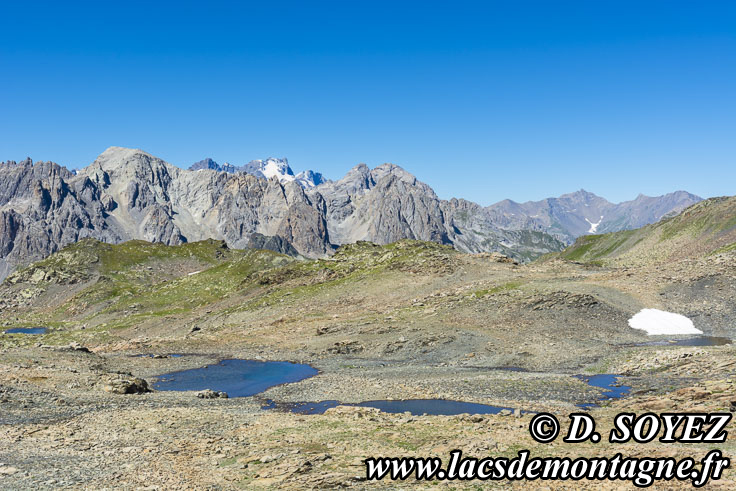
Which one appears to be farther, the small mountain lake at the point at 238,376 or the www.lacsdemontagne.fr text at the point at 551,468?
the small mountain lake at the point at 238,376

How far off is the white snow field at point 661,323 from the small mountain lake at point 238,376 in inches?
2073

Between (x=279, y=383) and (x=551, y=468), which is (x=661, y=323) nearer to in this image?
(x=279, y=383)

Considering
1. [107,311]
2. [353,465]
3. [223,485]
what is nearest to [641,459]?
[353,465]

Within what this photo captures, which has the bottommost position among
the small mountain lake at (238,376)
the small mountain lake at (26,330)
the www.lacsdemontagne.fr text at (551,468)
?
the small mountain lake at (26,330)

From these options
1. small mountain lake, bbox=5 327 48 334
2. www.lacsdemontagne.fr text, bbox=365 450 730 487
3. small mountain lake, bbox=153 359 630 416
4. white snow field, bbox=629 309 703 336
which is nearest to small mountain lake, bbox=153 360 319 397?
small mountain lake, bbox=153 359 630 416

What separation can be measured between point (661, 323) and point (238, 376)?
219ft

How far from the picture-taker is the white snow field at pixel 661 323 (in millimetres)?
77312

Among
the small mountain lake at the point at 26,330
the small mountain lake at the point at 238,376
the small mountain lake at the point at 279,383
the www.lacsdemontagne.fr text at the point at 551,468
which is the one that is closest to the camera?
the www.lacsdemontagne.fr text at the point at 551,468

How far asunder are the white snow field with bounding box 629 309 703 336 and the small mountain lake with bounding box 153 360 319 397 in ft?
173

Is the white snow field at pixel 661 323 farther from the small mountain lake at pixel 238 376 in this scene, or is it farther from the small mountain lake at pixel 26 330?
the small mountain lake at pixel 26 330

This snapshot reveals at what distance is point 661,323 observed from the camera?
79625 millimetres

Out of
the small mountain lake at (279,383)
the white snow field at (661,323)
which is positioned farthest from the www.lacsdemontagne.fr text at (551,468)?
the white snow field at (661,323)

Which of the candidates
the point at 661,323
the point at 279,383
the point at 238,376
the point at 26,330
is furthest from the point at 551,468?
the point at 26,330

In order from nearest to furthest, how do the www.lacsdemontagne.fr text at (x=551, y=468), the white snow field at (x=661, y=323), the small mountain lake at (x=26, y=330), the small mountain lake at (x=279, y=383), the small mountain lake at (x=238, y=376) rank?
the www.lacsdemontagne.fr text at (x=551, y=468)
the small mountain lake at (x=279, y=383)
the small mountain lake at (x=238, y=376)
the white snow field at (x=661, y=323)
the small mountain lake at (x=26, y=330)
